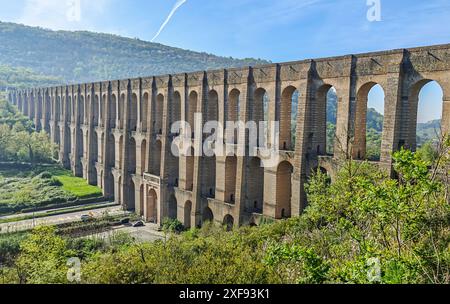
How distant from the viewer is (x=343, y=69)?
24969 millimetres

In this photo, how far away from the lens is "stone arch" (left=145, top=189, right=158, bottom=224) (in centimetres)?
4301

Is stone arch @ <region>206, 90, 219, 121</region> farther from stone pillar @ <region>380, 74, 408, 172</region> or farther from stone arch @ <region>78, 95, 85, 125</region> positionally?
stone arch @ <region>78, 95, 85, 125</region>

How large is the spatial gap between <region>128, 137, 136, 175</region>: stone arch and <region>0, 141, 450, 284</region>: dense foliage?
27454 mm

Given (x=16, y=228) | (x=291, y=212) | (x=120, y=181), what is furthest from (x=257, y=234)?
(x=120, y=181)

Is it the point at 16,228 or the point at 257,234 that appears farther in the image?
the point at 16,228

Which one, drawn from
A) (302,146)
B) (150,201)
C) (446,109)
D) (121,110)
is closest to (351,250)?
(446,109)

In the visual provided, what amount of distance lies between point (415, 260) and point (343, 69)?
673 inches

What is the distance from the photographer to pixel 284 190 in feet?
96.4

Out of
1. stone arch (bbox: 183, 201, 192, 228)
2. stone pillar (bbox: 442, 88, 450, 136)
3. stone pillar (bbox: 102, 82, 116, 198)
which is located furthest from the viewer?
stone pillar (bbox: 102, 82, 116, 198)

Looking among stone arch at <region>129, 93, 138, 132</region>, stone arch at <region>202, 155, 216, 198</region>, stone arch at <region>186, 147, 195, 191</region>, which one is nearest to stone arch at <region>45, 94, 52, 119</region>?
stone arch at <region>129, 93, 138, 132</region>

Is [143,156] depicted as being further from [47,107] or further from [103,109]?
[47,107]
